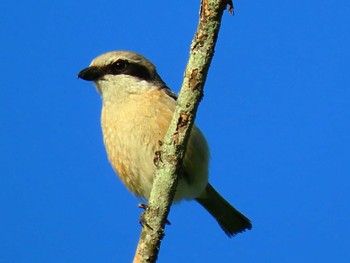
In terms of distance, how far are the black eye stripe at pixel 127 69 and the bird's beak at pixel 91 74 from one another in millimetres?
51

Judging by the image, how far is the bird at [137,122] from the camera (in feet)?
16.5

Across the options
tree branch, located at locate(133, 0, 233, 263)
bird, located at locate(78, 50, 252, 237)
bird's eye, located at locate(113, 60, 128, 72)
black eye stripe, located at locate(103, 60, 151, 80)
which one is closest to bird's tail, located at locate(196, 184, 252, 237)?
bird, located at locate(78, 50, 252, 237)

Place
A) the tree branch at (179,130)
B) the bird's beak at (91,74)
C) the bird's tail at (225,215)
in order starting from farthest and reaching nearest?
the bird's tail at (225,215)
the bird's beak at (91,74)
the tree branch at (179,130)

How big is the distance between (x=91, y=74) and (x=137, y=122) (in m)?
0.61

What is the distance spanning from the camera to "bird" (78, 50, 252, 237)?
5.03m

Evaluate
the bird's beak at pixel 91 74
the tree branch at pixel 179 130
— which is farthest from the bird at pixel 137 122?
the tree branch at pixel 179 130

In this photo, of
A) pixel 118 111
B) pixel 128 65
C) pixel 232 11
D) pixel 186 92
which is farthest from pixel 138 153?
pixel 232 11

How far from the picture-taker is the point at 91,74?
5320 mm

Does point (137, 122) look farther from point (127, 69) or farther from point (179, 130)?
point (179, 130)

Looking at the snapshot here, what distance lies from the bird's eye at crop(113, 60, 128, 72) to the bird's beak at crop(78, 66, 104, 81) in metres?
0.13

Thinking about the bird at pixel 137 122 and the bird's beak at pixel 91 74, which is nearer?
the bird at pixel 137 122

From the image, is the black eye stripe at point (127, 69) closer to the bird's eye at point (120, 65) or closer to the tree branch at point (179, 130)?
the bird's eye at point (120, 65)

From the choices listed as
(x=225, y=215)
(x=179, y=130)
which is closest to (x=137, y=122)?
(x=179, y=130)

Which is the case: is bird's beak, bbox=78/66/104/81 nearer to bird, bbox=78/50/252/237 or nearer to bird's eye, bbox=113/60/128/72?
bird, bbox=78/50/252/237
